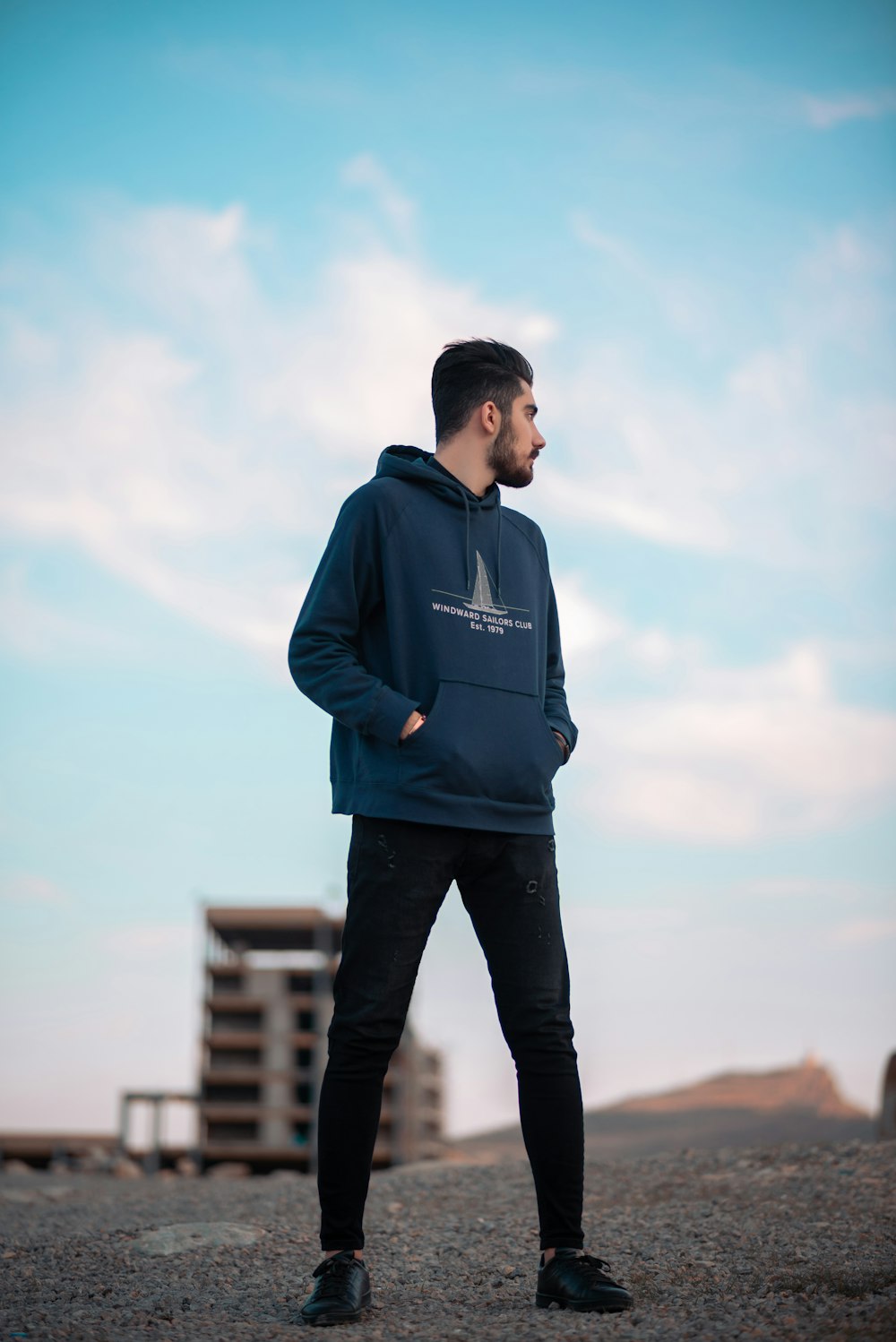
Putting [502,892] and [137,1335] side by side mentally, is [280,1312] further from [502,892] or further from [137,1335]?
[502,892]

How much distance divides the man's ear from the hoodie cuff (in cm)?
93

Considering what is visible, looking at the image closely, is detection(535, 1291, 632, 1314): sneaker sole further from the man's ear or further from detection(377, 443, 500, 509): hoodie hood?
the man's ear

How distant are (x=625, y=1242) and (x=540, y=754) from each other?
197cm

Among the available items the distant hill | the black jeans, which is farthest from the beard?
the distant hill

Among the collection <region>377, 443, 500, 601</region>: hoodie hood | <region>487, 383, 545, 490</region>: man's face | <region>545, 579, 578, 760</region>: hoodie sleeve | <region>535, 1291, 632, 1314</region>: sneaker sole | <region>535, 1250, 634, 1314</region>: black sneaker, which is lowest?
<region>535, 1291, 632, 1314</region>: sneaker sole

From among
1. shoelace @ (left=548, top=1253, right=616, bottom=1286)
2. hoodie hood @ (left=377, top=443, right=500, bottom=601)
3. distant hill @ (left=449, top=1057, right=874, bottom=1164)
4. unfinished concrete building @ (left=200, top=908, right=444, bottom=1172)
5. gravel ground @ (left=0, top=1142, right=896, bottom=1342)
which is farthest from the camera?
unfinished concrete building @ (left=200, top=908, right=444, bottom=1172)

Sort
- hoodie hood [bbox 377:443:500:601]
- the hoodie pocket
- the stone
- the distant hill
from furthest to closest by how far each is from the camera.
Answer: the distant hill
the stone
hoodie hood [bbox 377:443:500:601]
the hoodie pocket

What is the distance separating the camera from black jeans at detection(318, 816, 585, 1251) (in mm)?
3416

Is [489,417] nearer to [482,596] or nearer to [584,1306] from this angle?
[482,596]

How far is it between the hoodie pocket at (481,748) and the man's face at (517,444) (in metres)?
0.70

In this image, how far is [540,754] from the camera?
364 cm

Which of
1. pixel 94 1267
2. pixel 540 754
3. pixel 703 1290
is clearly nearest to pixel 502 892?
pixel 540 754

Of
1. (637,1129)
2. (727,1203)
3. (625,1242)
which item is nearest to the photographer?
(625,1242)

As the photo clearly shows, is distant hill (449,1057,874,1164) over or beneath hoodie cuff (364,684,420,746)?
beneath
